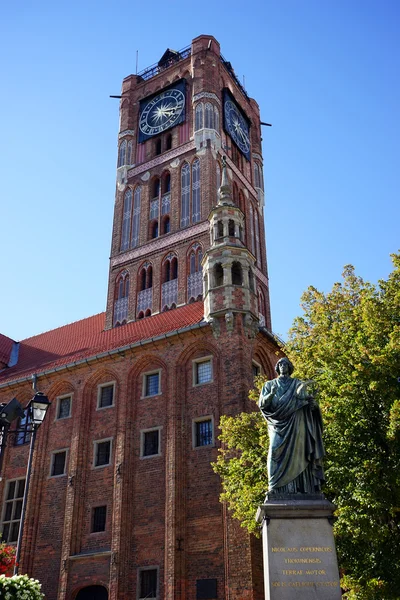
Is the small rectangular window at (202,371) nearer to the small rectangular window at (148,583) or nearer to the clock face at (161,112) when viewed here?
the small rectangular window at (148,583)

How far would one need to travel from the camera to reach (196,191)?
42.6 m

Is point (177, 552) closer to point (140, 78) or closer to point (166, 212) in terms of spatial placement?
point (166, 212)

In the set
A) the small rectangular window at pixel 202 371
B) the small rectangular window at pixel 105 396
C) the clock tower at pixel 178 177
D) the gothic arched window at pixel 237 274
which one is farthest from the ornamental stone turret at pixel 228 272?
the small rectangular window at pixel 105 396

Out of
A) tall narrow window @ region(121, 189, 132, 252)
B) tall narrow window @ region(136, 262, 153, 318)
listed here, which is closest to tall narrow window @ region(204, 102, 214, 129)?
tall narrow window @ region(121, 189, 132, 252)

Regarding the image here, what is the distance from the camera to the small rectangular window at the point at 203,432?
86.2ft

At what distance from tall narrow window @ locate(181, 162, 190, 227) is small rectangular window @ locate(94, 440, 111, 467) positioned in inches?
696

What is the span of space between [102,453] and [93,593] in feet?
19.6

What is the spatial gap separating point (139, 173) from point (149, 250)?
25.1 ft

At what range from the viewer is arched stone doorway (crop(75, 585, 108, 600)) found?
82.9ft

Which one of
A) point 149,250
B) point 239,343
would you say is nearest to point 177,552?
point 239,343

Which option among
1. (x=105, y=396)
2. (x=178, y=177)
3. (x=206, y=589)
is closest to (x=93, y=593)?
(x=206, y=589)

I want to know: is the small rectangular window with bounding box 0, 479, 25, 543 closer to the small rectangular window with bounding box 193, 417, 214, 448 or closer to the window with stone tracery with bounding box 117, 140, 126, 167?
the small rectangular window with bounding box 193, 417, 214, 448

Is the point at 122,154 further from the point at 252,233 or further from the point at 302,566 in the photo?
the point at 302,566

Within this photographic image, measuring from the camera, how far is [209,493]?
24.8 m
